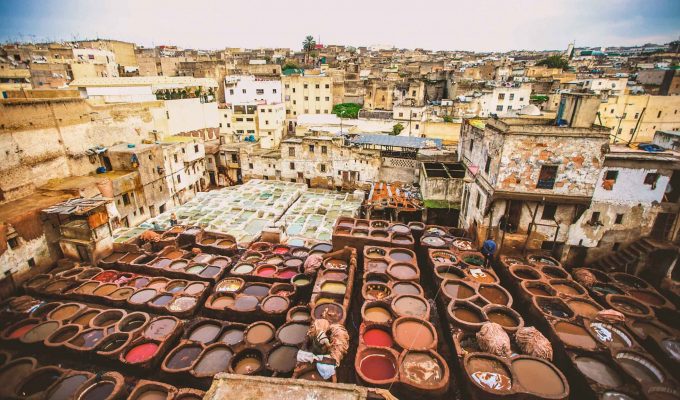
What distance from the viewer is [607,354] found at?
Answer: 1080 cm

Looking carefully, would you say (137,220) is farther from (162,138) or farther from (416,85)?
(416,85)

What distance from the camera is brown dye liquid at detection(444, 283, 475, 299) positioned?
1301 centimetres

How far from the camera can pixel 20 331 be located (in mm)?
13312

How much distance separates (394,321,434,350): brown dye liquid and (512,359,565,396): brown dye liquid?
258 cm

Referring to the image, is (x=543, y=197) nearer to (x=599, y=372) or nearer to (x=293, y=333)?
(x=599, y=372)

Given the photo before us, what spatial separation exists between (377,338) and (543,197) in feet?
38.0

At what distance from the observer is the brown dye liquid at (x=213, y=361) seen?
11047 mm

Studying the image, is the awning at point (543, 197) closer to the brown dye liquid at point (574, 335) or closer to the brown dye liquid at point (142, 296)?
the brown dye liquid at point (574, 335)

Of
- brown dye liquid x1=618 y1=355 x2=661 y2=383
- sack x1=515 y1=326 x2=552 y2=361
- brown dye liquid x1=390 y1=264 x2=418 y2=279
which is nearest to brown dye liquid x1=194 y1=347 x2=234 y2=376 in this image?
brown dye liquid x1=390 y1=264 x2=418 y2=279

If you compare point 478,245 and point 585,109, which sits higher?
point 585,109

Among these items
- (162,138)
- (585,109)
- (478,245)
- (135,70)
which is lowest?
(478,245)

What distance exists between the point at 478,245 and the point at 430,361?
34.4 ft

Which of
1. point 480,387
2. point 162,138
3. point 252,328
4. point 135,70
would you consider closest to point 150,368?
point 252,328

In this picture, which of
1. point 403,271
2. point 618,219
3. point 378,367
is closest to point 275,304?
point 403,271
